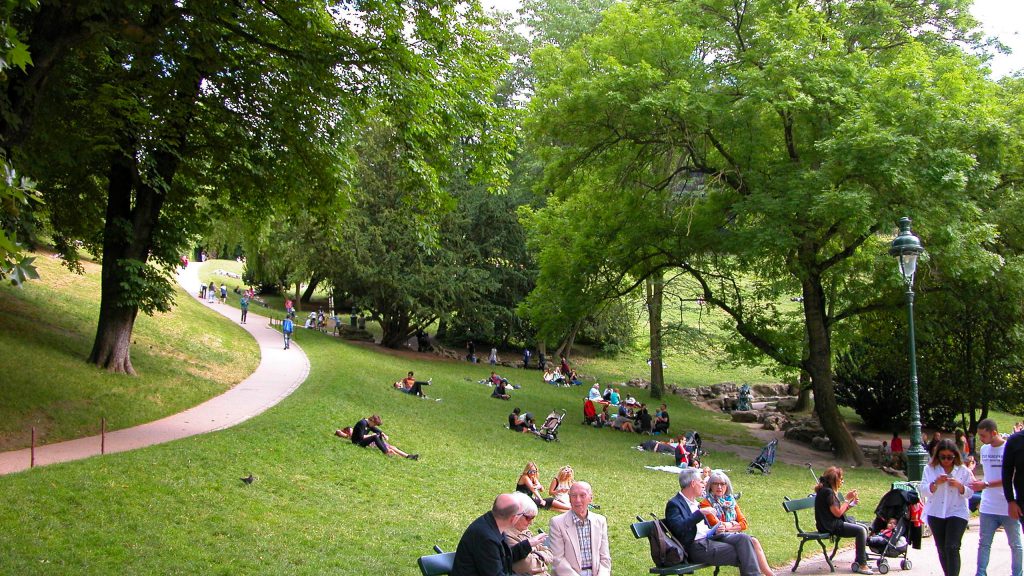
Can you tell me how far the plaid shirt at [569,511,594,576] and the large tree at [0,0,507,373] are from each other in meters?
7.32

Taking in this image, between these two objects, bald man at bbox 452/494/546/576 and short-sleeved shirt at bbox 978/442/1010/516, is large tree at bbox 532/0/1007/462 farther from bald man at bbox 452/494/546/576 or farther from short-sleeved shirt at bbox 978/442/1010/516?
bald man at bbox 452/494/546/576

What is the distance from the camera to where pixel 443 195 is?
14227 millimetres

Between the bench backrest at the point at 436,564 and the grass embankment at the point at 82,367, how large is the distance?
1099 cm

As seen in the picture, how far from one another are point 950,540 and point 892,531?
151 cm

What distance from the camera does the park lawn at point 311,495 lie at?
316 inches

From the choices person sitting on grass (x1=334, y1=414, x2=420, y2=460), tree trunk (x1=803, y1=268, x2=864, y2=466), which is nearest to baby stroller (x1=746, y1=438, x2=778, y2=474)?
tree trunk (x1=803, y1=268, x2=864, y2=466)

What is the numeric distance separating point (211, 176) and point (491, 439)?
939cm

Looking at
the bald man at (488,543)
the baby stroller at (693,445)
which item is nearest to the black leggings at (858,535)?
the bald man at (488,543)

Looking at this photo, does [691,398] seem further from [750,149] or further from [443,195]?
[443,195]

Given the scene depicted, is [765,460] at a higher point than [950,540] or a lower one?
lower

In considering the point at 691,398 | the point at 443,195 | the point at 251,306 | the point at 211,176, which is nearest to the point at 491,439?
the point at 443,195

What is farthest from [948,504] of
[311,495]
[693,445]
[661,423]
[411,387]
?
[411,387]

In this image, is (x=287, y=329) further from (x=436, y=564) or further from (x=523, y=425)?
(x=436, y=564)

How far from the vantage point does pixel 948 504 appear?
768cm
